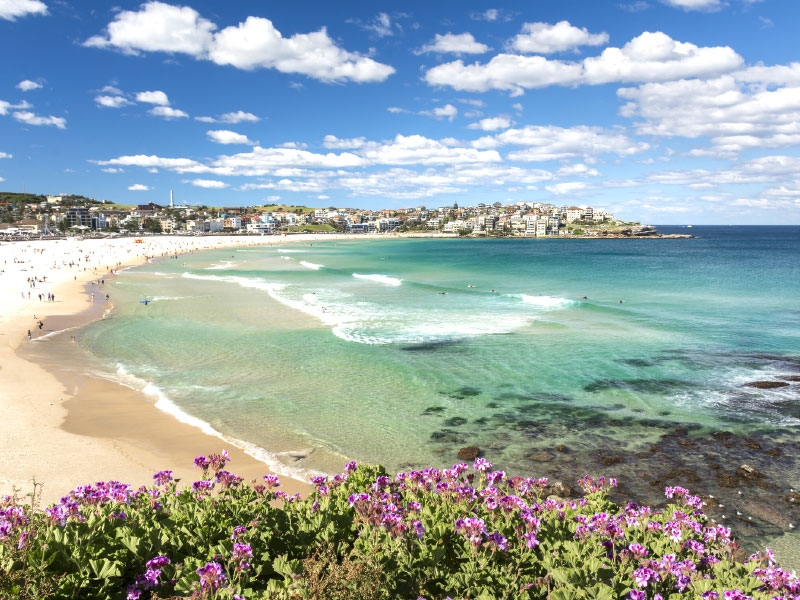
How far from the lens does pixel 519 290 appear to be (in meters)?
54.0

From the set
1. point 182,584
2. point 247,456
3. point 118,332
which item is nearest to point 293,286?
point 118,332

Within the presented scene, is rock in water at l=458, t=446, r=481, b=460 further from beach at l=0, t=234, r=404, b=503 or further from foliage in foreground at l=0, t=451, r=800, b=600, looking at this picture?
foliage in foreground at l=0, t=451, r=800, b=600

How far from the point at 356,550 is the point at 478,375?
1686 cm

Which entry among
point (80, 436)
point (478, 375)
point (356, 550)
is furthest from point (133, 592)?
point (478, 375)

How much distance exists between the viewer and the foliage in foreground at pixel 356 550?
4.50 m

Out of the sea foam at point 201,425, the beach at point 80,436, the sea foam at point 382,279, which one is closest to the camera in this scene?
the beach at point 80,436

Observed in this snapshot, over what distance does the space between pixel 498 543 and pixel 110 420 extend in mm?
15397

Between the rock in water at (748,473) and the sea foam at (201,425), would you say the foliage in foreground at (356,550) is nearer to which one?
the sea foam at (201,425)

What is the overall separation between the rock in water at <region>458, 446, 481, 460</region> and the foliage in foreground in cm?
705

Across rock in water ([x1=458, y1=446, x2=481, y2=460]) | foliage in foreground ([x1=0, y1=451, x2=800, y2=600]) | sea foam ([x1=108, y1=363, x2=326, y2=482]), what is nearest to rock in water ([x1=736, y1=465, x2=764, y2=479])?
rock in water ([x1=458, y1=446, x2=481, y2=460])

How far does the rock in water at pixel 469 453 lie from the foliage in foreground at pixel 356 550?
7050mm

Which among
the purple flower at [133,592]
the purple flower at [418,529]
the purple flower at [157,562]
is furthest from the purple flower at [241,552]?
the purple flower at [418,529]

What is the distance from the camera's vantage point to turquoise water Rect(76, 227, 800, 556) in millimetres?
14039

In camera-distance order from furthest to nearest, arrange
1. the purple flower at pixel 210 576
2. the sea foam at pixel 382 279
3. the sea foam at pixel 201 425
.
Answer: the sea foam at pixel 382 279
the sea foam at pixel 201 425
the purple flower at pixel 210 576
